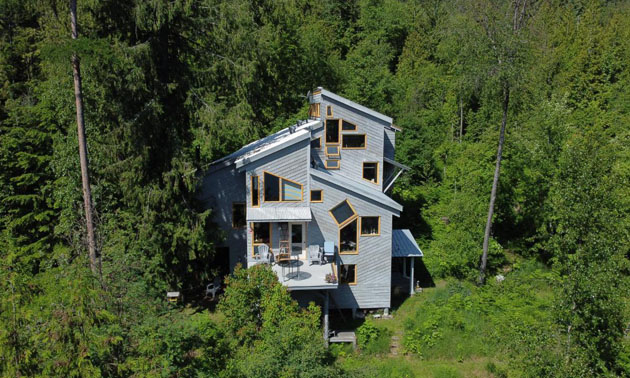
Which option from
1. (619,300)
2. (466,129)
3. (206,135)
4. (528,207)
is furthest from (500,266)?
(466,129)

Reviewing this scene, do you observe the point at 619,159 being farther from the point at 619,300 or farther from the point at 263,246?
the point at 263,246

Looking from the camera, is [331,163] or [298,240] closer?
[298,240]

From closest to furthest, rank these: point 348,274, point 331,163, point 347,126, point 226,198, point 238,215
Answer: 1. point 348,274
2. point 226,198
3. point 238,215
4. point 347,126
5. point 331,163

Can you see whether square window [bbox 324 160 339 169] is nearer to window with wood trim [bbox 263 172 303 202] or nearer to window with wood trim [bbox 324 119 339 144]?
window with wood trim [bbox 324 119 339 144]

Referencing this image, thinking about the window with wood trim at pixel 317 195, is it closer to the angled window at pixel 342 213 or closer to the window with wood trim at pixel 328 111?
the angled window at pixel 342 213

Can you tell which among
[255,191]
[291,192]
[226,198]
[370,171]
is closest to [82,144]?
[255,191]

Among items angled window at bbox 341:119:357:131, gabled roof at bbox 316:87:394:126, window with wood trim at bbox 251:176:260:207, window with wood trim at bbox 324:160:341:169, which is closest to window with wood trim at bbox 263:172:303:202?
window with wood trim at bbox 251:176:260:207

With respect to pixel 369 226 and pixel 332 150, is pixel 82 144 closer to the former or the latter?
pixel 369 226
